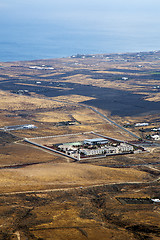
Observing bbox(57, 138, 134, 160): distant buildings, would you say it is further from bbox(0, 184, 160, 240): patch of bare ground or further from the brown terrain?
bbox(0, 184, 160, 240): patch of bare ground

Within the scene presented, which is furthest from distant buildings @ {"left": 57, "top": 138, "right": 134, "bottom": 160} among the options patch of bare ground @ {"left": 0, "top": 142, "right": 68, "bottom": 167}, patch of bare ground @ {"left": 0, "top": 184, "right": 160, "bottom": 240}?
patch of bare ground @ {"left": 0, "top": 184, "right": 160, "bottom": 240}

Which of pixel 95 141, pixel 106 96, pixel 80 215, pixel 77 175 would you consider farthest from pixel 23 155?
pixel 106 96

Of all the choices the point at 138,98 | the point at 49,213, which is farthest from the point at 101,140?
the point at 138,98

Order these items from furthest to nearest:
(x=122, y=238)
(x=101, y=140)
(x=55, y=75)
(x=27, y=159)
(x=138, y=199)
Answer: (x=55, y=75) → (x=101, y=140) → (x=27, y=159) → (x=138, y=199) → (x=122, y=238)

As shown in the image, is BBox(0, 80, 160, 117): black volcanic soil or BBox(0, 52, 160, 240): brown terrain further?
BBox(0, 80, 160, 117): black volcanic soil

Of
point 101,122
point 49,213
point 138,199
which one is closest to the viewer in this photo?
point 49,213

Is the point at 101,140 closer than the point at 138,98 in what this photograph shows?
Yes

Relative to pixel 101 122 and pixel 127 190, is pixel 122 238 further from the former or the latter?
pixel 101 122

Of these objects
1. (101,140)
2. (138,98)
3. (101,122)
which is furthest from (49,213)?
(138,98)
